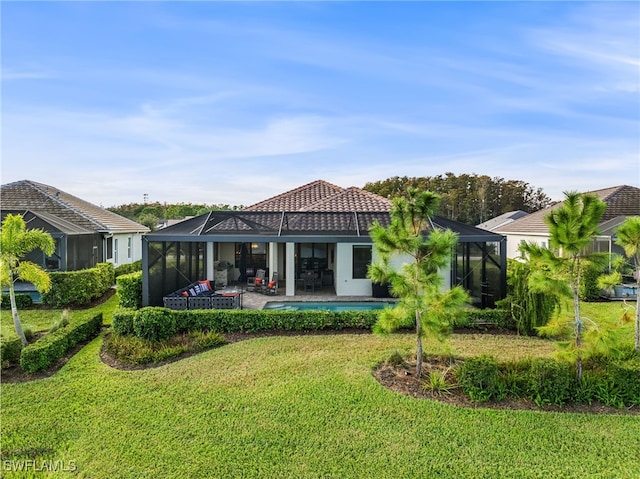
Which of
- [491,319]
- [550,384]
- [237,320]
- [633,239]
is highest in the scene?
[633,239]

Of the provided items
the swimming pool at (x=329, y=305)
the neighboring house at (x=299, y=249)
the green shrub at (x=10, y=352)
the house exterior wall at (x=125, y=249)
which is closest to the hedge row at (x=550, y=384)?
the neighboring house at (x=299, y=249)

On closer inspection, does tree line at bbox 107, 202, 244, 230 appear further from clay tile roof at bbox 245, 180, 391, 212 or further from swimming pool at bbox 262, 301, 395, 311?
swimming pool at bbox 262, 301, 395, 311

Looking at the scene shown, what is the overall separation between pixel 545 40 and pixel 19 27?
53.2 feet

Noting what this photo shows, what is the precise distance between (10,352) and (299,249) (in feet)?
37.8

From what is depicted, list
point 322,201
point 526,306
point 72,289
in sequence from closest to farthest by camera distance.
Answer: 1. point 526,306
2. point 72,289
3. point 322,201

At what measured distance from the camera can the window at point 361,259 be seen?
14.8m

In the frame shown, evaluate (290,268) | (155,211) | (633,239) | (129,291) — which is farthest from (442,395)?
(155,211)

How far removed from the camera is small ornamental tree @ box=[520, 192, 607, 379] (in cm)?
595

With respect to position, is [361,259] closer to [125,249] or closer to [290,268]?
[290,268]

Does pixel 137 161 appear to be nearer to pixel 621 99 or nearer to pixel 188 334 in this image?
pixel 188 334

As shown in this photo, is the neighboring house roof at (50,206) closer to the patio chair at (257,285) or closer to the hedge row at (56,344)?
the patio chair at (257,285)

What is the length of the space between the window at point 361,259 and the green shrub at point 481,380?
27.9ft

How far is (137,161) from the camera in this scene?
19.3 meters

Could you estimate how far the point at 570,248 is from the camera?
19.7 ft
